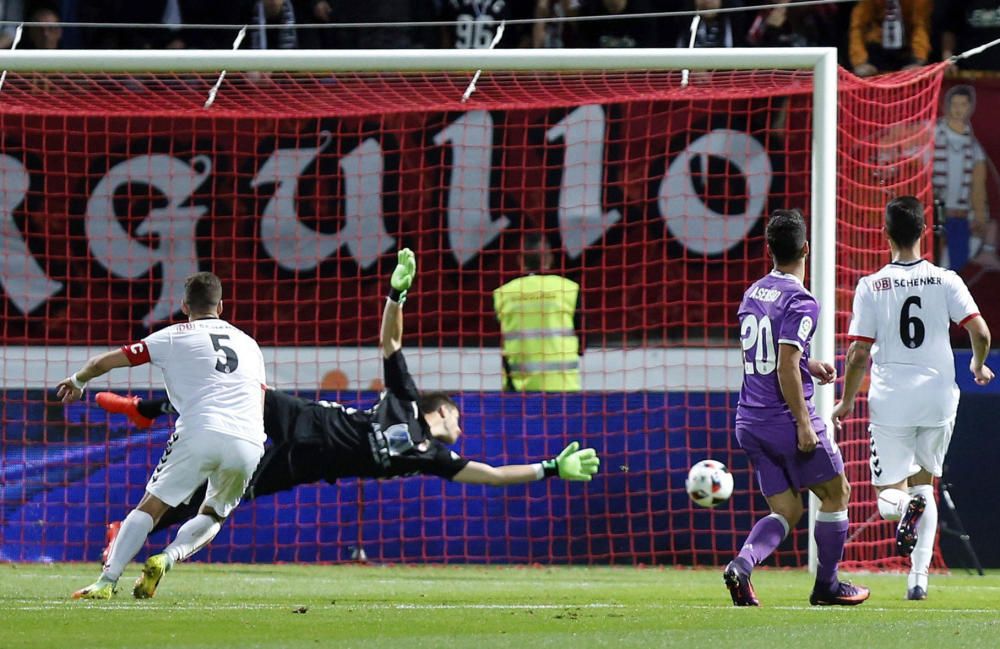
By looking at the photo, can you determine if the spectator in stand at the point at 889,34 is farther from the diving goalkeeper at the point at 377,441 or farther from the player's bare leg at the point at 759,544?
the player's bare leg at the point at 759,544

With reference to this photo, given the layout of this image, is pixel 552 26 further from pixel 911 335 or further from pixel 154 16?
pixel 911 335

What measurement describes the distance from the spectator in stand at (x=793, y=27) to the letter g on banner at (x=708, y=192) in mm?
1503

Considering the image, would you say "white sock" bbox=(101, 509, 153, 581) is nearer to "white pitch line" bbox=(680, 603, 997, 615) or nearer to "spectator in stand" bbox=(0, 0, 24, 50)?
"white pitch line" bbox=(680, 603, 997, 615)

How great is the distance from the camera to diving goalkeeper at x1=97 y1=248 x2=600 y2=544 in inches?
375

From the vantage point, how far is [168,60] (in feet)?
32.0

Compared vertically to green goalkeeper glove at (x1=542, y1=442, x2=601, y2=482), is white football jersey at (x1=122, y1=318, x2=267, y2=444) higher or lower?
higher

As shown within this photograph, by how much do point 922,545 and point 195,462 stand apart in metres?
3.37

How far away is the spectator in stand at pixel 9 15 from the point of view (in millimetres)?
12883

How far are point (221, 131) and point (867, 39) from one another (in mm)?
4864

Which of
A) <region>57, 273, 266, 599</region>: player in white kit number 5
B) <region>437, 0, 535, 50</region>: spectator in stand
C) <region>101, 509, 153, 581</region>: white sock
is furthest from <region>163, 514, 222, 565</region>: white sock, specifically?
<region>437, 0, 535, 50</region>: spectator in stand

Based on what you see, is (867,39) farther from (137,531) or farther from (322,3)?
(137,531)

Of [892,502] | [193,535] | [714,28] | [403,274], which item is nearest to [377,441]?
[403,274]

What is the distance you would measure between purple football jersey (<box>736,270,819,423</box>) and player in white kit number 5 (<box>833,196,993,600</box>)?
37.6 inches

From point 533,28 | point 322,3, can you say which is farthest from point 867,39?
point 322,3
